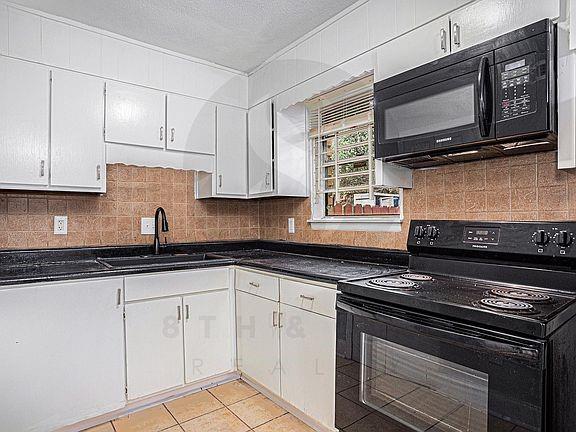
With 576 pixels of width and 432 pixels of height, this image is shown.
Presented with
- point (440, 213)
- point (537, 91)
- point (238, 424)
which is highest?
point (537, 91)

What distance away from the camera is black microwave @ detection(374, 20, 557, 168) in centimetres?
139

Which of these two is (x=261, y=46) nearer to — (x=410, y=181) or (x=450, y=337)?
(x=410, y=181)

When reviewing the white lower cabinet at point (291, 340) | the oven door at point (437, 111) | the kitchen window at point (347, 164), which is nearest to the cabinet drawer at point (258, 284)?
the white lower cabinet at point (291, 340)

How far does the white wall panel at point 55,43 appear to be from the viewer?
228 cm

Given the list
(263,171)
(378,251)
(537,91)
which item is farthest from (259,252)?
(537,91)

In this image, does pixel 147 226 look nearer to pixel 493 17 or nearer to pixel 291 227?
pixel 291 227

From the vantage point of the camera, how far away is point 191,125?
9.37ft

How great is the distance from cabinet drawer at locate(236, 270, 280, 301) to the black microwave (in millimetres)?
952

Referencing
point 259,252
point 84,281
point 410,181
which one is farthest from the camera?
point 259,252

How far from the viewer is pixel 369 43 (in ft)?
6.93

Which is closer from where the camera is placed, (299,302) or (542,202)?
(542,202)

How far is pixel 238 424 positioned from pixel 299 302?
0.76m

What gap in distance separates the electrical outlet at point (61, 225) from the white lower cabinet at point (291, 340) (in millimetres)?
1186

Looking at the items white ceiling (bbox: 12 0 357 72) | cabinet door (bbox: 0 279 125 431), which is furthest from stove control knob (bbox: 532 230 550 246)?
cabinet door (bbox: 0 279 125 431)
